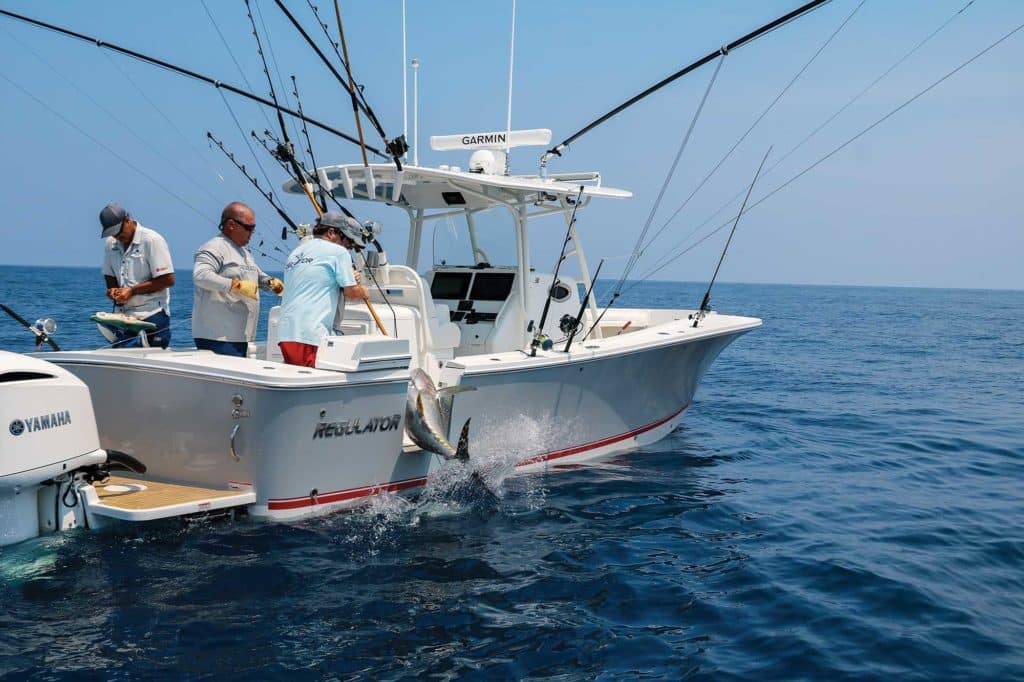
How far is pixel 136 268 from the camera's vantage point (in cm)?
638

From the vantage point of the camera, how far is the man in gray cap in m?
6.28

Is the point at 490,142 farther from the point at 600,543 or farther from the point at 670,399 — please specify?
the point at 600,543

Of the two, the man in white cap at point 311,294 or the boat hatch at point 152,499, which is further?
the man in white cap at point 311,294

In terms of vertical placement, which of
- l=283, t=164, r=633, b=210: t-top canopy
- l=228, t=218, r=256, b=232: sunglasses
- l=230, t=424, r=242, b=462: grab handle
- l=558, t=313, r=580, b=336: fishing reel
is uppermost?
l=283, t=164, r=633, b=210: t-top canopy

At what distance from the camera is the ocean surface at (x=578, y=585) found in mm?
4031

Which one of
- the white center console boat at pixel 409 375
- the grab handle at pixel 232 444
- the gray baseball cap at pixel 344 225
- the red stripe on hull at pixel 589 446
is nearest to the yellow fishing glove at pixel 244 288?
the white center console boat at pixel 409 375

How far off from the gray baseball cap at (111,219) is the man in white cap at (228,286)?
0.68m

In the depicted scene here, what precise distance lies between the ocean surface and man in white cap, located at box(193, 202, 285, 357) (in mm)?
1445

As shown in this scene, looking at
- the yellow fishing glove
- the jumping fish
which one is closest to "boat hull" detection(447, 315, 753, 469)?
the jumping fish

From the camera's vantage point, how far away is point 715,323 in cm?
882

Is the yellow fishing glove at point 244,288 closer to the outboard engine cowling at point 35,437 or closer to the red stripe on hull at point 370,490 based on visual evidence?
the outboard engine cowling at point 35,437

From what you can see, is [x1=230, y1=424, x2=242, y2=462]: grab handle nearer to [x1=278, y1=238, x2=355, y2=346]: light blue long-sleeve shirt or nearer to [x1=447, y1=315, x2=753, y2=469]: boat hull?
[x1=278, y1=238, x2=355, y2=346]: light blue long-sleeve shirt

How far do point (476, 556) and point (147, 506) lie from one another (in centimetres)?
195

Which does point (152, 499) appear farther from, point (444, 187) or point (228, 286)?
point (444, 187)
